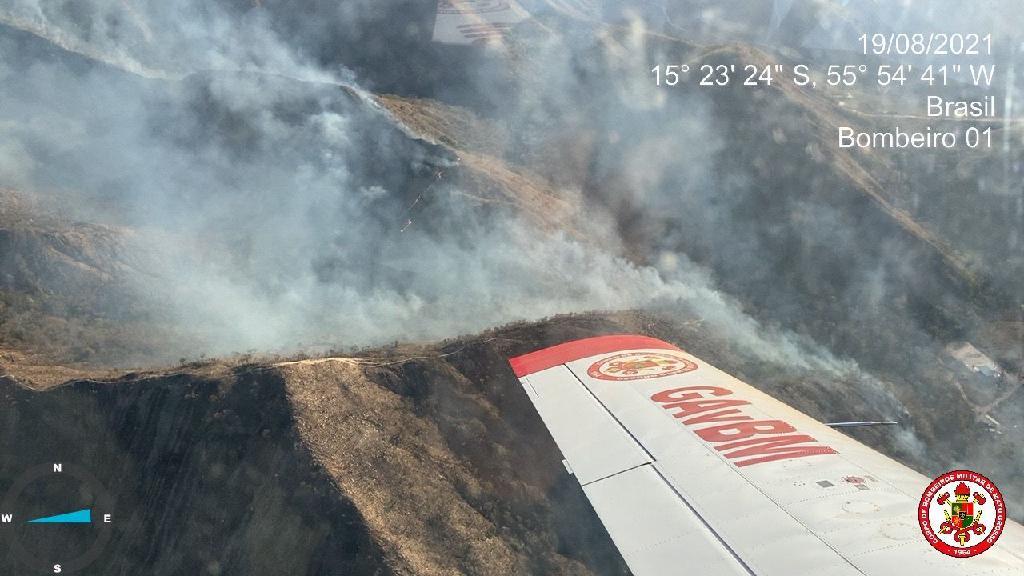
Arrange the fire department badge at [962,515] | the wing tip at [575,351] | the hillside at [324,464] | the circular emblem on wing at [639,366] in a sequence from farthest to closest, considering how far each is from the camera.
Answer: the wing tip at [575,351]
the circular emblem on wing at [639,366]
the hillside at [324,464]
the fire department badge at [962,515]

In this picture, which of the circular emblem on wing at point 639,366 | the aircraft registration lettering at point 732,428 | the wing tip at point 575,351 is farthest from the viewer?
the wing tip at point 575,351

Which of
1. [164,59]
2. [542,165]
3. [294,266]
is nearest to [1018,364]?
[542,165]

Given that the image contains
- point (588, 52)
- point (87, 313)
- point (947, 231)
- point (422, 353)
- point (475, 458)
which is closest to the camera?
point (475, 458)

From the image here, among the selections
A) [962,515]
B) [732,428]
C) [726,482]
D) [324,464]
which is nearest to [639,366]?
[732,428]

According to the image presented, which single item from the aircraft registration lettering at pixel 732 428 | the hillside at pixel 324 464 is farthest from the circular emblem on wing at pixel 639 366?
the hillside at pixel 324 464

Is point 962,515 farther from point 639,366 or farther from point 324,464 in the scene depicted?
point 324,464

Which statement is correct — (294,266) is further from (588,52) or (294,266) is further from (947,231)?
(947,231)

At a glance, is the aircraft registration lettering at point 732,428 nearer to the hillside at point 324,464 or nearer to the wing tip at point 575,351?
the wing tip at point 575,351
